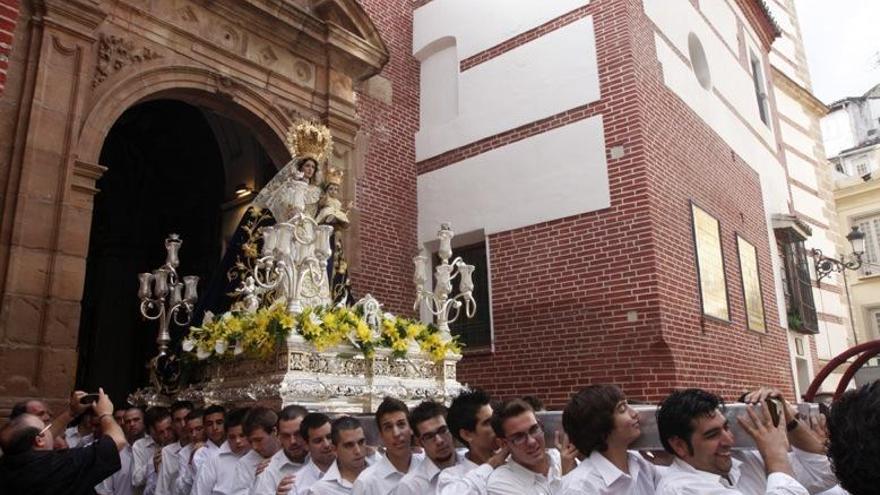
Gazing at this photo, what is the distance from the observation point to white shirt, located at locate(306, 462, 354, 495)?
4.00 meters

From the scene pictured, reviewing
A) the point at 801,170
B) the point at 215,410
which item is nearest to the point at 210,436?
the point at 215,410

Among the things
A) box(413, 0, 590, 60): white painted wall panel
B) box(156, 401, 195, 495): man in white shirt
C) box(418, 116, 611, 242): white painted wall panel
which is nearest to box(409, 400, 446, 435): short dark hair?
box(156, 401, 195, 495): man in white shirt

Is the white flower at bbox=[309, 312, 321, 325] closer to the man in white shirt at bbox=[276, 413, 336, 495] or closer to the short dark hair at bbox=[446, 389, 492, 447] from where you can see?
the man in white shirt at bbox=[276, 413, 336, 495]

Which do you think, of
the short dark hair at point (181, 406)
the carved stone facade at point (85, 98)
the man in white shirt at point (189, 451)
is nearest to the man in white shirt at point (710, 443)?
the man in white shirt at point (189, 451)

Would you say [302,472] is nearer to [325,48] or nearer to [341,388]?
[341,388]

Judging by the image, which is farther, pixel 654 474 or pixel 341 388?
pixel 341 388

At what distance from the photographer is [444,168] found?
1145 centimetres

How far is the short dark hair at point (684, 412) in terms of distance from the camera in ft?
9.24

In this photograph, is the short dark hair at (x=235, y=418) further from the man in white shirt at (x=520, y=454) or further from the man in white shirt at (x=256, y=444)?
the man in white shirt at (x=520, y=454)

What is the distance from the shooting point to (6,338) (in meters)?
6.57

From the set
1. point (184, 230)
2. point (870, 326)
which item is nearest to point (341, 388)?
point (184, 230)

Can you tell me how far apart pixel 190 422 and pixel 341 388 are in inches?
48.5

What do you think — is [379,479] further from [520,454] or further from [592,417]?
[592,417]

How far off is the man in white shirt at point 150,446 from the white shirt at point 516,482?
3.69 metres
